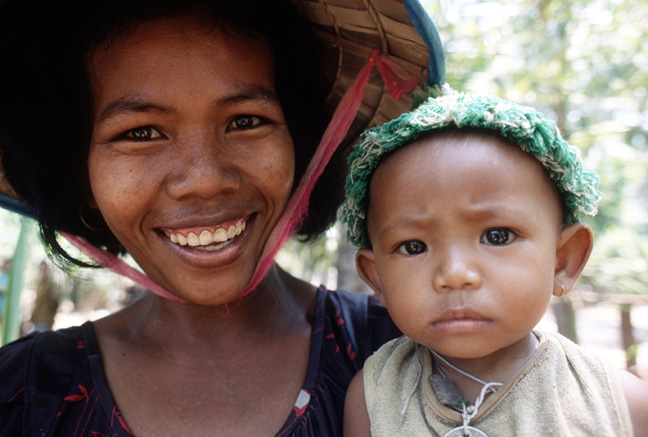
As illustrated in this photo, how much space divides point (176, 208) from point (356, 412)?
0.75 meters

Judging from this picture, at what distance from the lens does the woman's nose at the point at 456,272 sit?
1.21 meters

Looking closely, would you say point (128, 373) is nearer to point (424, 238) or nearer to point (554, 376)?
point (424, 238)

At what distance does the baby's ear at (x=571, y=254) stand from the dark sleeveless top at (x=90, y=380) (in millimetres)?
580

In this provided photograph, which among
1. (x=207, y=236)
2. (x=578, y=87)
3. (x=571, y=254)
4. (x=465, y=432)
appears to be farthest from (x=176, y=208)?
(x=578, y=87)

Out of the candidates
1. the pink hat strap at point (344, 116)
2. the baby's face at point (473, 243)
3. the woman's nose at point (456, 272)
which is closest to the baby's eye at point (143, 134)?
the pink hat strap at point (344, 116)

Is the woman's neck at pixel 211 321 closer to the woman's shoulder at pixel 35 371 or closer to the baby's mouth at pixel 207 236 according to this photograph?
the woman's shoulder at pixel 35 371

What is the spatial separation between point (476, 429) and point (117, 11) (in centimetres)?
149

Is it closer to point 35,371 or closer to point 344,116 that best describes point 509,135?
point 344,116

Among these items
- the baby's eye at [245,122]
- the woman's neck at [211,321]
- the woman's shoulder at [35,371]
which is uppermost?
the baby's eye at [245,122]

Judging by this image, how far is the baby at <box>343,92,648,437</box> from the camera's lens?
4.06ft

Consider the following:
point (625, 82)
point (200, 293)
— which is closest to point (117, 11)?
point (200, 293)

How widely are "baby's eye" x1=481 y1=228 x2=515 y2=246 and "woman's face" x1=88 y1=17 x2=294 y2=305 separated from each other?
2.07ft

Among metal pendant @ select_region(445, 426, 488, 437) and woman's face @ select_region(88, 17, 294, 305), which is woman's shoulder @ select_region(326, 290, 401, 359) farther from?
metal pendant @ select_region(445, 426, 488, 437)

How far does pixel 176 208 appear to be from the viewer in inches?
59.2
